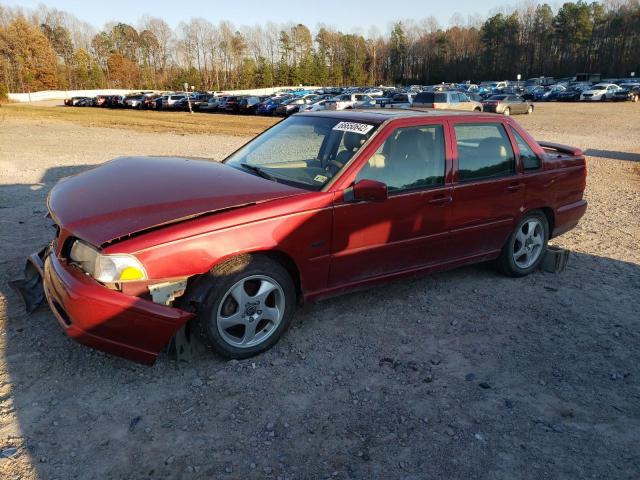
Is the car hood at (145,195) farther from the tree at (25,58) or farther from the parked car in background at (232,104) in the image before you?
the tree at (25,58)

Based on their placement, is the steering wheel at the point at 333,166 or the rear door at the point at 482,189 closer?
the steering wheel at the point at 333,166

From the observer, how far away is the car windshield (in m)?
3.85

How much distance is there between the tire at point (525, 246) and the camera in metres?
4.95

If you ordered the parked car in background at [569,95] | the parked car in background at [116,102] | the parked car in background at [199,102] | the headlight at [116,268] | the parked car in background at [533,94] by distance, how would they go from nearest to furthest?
the headlight at [116,268], the parked car in background at [199,102], the parked car in background at [116,102], the parked car in background at [569,95], the parked car in background at [533,94]

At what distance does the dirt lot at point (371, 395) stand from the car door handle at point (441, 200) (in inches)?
36.5

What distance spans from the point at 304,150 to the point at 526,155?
219 centimetres

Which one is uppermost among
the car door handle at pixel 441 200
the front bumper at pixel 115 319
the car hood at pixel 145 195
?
the car hood at pixel 145 195

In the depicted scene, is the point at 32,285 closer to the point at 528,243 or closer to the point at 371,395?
the point at 371,395

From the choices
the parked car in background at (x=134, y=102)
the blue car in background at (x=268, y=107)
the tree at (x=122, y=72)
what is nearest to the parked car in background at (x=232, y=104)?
the blue car in background at (x=268, y=107)

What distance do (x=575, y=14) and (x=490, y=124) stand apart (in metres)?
120

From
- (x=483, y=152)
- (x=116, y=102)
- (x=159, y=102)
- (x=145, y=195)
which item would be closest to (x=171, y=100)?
(x=159, y=102)

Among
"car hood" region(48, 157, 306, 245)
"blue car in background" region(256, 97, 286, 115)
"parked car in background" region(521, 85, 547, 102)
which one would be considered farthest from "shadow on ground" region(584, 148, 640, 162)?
"parked car in background" region(521, 85, 547, 102)

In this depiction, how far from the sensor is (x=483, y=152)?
4.55m

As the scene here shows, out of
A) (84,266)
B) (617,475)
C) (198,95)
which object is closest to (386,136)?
(84,266)
